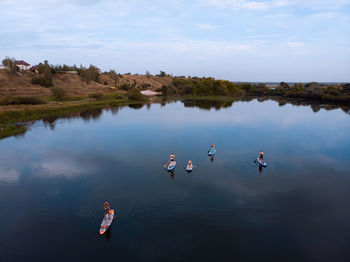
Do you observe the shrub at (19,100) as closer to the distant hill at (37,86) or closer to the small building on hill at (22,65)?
the distant hill at (37,86)

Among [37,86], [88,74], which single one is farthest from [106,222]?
[88,74]

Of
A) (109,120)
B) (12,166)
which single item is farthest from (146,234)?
(109,120)

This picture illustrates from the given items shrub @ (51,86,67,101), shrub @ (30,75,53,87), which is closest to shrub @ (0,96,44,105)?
shrub @ (51,86,67,101)

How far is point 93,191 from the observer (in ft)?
78.1

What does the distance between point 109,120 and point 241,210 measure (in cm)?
4582

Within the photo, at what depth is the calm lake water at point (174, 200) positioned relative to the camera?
16859 mm

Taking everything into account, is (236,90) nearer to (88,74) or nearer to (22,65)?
(88,74)

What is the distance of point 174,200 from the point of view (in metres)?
22.5

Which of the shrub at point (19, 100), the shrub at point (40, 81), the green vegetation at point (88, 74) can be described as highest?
the green vegetation at point (88, 74)

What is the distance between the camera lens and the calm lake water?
55.3 ft

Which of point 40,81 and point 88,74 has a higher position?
point 88,74

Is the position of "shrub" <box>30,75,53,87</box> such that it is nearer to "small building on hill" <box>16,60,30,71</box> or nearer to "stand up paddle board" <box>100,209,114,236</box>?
"small building on hill" <box>16,60,30,71</box>

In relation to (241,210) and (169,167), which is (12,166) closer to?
(169,167)

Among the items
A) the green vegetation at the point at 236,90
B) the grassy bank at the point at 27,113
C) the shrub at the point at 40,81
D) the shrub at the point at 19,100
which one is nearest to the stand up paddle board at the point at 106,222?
the grassy bank at the point at 27,113
